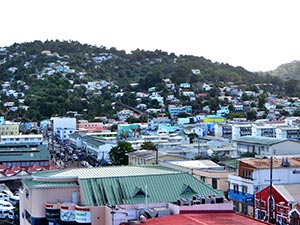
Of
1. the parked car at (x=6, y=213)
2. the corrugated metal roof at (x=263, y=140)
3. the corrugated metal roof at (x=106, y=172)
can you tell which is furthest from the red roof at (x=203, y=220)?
the corrugated metal roof at (x=263, y=140)

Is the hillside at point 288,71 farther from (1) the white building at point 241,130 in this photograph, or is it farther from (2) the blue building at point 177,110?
(1) the white building at point 241,130

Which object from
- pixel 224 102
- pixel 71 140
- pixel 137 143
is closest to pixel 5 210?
pixel 137 143

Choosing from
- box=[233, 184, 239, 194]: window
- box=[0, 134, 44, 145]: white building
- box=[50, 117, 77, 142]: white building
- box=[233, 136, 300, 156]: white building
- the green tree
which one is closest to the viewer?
box=[233, 184, 239, 194]: window

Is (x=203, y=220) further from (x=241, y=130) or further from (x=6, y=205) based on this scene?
(x=241, y=130)

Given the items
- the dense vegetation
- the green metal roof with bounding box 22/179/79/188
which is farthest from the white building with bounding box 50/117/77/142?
the green metal roof with bounding box 22/179/79/188

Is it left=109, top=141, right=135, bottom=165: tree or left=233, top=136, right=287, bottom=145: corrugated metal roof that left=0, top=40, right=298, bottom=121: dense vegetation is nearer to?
left=109, top=141, right=135, bottom=165: tree
